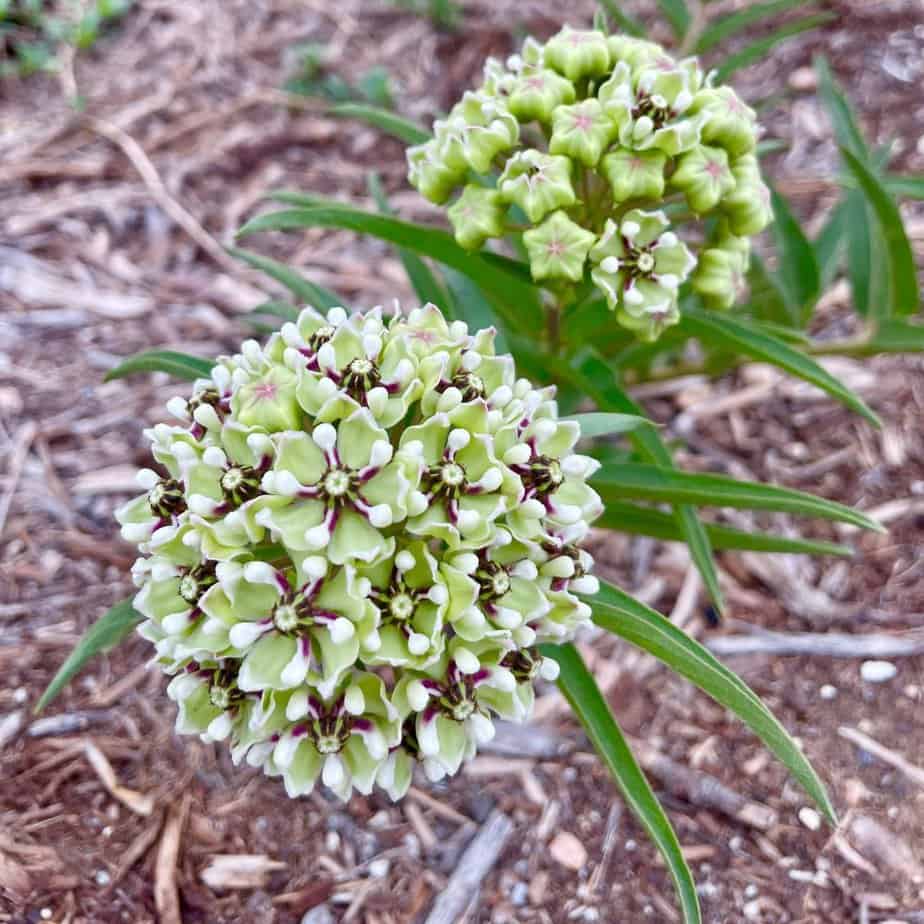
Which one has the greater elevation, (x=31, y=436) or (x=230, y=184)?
(x=230, y=184)

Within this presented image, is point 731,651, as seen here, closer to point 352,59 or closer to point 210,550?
point 210,550

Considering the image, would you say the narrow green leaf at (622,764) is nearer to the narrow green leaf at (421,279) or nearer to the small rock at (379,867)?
the small rock at (379,867)

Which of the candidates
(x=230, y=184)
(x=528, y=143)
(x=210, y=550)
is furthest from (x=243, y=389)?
(x=230, y=184)

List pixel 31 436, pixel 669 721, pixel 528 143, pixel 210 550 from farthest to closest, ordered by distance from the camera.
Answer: pixel 31 436 < pixel 669 721 < pixel 528 143 < pixel 210 550

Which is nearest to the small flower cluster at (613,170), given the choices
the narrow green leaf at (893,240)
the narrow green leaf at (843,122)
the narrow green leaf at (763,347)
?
the narrow green leaf at (763,347)

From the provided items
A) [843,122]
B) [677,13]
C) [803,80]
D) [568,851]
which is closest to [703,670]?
[568,851]

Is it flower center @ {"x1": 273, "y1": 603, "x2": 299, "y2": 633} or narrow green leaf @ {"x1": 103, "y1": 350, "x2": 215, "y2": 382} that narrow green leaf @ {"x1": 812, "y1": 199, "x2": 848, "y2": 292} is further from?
flower center @ {"x1": 273, "y1": 603, "x2": 299, "y2": 633}

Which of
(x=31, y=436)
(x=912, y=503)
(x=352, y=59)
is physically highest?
(x=352, y=59)
